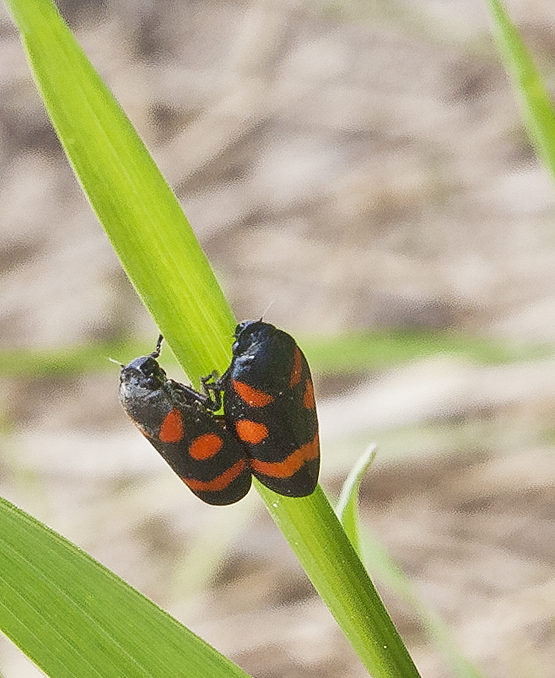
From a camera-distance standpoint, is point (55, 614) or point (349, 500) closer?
point (55, 614)

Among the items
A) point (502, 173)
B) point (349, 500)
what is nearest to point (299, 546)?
point (349, 500)

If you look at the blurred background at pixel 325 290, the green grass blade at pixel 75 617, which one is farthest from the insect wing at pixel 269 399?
the blurred background at pixel 325 290

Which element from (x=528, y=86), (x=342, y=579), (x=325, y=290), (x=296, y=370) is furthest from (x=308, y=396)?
(x=325, y=290)

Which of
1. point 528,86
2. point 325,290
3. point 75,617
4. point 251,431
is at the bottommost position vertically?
point 75,617

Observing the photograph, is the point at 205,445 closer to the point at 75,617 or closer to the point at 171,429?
the point at 171,429

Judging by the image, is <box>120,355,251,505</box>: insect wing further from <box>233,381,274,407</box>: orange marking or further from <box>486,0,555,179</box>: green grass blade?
<box>486,0,555,179</box>: green grass blade

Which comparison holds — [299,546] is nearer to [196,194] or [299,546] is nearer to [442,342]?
[442,342]
